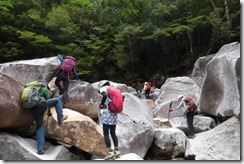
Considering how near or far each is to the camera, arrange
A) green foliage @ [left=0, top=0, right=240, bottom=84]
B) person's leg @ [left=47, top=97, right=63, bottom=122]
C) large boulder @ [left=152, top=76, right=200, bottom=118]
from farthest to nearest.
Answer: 1. green foliage @ [left=0, top=0, right=240, bottom=84]
2. large boulder @ [left=152, top=76, right=200, bottom=118]
3. person's leg @ [left=47, top=97, right=63, bottom=122]

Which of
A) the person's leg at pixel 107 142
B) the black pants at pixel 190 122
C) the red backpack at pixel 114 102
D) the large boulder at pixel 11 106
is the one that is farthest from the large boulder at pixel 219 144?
the large boulder at pixel 11 106

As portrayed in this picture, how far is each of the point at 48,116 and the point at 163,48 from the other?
18.0 m

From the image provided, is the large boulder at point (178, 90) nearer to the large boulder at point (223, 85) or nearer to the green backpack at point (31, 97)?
the large boulder at point (223, 85)

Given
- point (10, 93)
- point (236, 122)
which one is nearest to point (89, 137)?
point (10, 93)

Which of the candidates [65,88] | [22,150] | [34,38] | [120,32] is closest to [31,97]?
[22,150]

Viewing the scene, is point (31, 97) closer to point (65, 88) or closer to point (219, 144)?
point (65, 88)

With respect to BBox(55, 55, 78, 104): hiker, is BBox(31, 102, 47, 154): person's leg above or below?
below

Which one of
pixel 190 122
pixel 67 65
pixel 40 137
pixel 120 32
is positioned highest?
pixel 120 32

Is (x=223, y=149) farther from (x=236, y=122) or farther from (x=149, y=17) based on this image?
(x=149, y=17)

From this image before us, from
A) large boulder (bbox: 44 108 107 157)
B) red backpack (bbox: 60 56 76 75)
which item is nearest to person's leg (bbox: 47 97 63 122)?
large boulder (bbox: 44 108 107 157)

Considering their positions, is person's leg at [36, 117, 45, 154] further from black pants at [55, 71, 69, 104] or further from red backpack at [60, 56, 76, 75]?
red backpack at [60, 56, 76, 75]

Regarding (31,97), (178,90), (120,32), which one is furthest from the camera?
(120,32)

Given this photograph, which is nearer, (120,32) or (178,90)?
(178,90)

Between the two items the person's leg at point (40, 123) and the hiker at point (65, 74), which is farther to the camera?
the hiker at point (65, 74)
